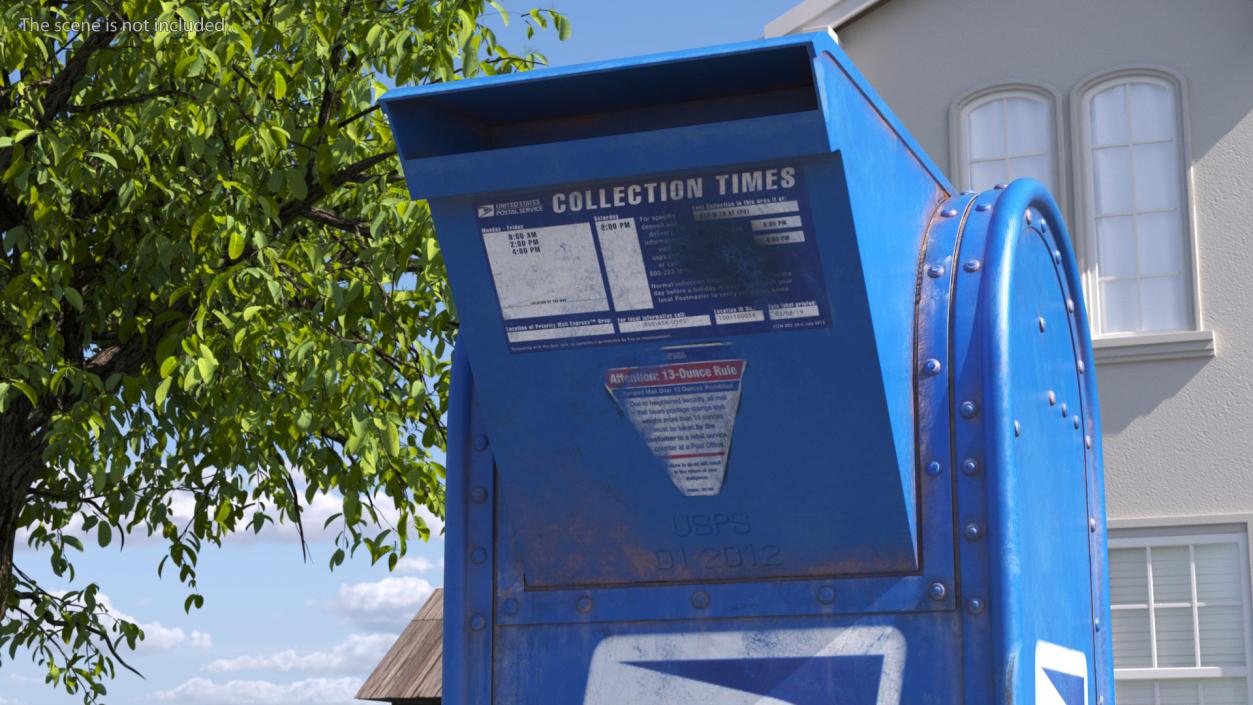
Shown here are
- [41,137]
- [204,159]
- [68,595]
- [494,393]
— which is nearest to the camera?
[494,393]

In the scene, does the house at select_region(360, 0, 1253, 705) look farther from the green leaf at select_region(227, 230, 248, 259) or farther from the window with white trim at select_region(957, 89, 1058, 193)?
the green leaf at select_region(227, 230, 248, 259)

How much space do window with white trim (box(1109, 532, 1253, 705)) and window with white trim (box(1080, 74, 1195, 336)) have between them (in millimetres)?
1838

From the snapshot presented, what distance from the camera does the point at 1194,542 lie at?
12562mm

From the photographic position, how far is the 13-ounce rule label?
10.00 ft

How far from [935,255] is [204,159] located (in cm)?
637

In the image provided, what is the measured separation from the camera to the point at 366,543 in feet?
32.4

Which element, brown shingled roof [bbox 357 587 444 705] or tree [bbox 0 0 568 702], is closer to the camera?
tree [bbox 0 0 568 702]

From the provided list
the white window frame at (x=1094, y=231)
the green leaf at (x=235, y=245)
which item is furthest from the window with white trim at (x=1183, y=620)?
the green leaf at (x=235, y=245)

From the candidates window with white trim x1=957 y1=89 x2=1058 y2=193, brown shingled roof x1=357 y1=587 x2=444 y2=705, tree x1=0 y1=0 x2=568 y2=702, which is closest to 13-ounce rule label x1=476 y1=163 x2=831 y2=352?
tree x1=0 y1=0 x2=568 y2=702

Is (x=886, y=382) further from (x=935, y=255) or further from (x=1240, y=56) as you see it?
(x=1240, y=56)

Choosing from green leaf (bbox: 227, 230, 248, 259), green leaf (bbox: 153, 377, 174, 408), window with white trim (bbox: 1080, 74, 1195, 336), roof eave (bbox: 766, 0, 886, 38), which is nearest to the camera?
green leaf (bbox: 153, 377, 174, 408)

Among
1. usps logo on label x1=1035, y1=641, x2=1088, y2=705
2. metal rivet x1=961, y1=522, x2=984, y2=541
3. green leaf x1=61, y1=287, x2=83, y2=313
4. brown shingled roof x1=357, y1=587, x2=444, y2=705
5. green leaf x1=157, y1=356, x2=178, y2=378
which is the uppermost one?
green leaf x1=61, y1=287, x2=83, y2=313

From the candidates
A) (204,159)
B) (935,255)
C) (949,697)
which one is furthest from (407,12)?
(949,697)

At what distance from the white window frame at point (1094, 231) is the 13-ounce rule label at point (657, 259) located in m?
10.4
